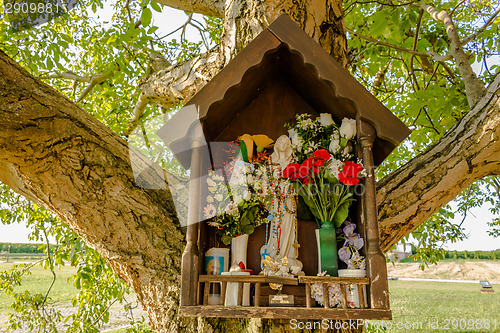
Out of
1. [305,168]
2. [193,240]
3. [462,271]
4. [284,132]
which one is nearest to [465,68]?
[284,132]

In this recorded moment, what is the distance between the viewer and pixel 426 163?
2.46 metres

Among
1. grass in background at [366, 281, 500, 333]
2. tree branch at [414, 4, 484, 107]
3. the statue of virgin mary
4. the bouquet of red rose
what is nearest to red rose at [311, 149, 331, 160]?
the bouquet of red rose

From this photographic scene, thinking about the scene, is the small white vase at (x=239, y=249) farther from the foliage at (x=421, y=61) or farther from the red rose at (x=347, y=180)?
the foliage at (x=421, y=61)

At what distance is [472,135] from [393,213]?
69 cm

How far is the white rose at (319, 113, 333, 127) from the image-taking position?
2.50 meters

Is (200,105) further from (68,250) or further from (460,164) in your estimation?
(68,250)

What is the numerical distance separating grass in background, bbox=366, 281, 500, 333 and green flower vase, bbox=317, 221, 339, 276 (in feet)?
24.8

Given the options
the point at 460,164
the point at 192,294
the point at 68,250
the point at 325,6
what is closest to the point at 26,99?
the point at 192,294

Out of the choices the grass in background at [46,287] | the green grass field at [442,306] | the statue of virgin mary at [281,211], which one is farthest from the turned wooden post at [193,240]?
the grass in background at [46,287]

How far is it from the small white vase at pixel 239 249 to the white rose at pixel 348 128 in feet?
2.96

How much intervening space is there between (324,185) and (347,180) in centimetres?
20

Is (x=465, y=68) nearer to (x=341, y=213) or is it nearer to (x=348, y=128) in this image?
(x=348, y=128)

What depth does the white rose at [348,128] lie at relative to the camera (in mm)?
2320

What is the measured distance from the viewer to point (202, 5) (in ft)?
13.8
